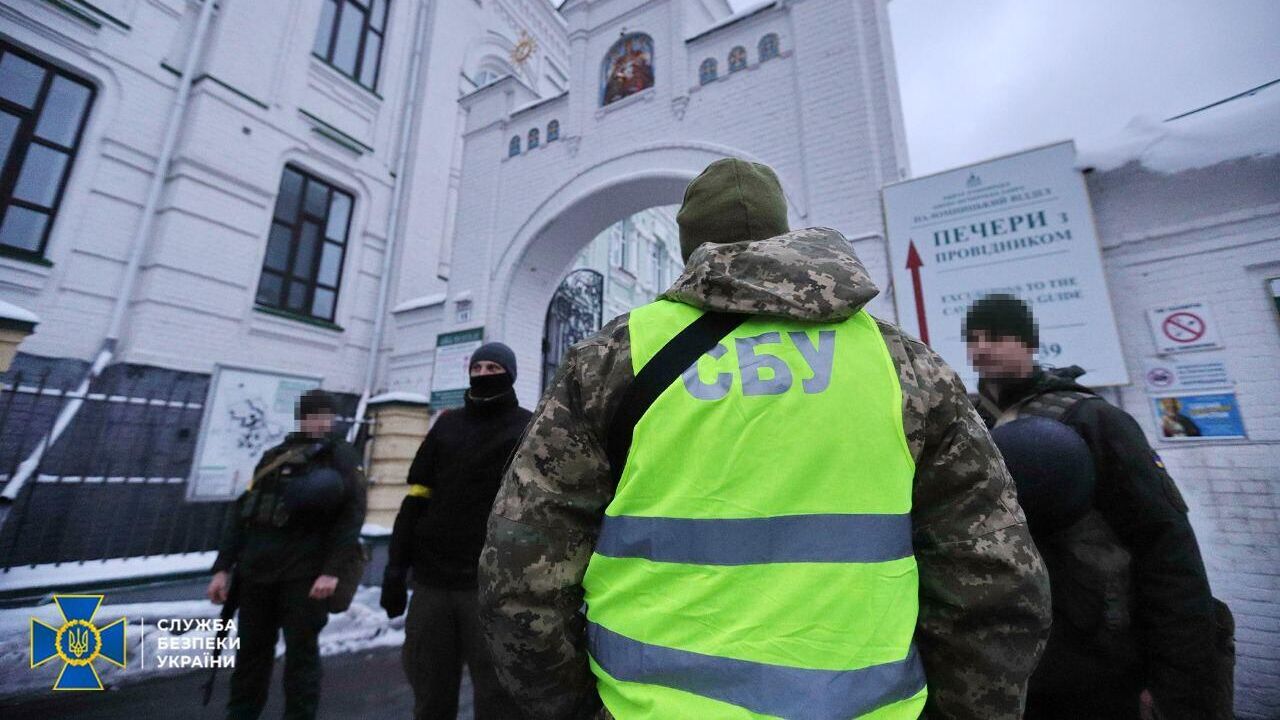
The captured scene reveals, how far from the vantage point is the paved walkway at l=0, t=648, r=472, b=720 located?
9.69 ft

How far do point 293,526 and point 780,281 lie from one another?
9.74 feet

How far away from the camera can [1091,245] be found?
3740mm

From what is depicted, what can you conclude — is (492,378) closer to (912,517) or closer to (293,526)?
(293,526)

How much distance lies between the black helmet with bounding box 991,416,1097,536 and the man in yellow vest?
1.88 feet

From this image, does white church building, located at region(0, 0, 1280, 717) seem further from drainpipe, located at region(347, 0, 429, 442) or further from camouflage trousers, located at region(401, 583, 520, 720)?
camouflage trousers, located at region(401, 583, 520, 720)

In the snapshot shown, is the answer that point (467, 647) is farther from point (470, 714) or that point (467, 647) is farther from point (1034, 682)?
point (1034, 682)

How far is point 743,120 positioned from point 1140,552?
19.3ft

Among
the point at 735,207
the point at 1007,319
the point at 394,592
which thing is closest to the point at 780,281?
the point at 735,207

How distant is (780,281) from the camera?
0.97 metres

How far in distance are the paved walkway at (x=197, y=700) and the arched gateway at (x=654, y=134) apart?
4053 millimetres

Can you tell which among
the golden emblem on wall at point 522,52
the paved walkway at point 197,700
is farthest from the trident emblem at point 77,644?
the golden emblem on wall at point 522,52

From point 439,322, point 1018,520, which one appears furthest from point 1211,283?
point 439,322

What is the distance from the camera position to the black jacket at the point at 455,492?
2428mm

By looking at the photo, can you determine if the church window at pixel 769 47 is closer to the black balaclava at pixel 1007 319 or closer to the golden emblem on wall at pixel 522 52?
the golden emblem on wall at pixel 522 52
